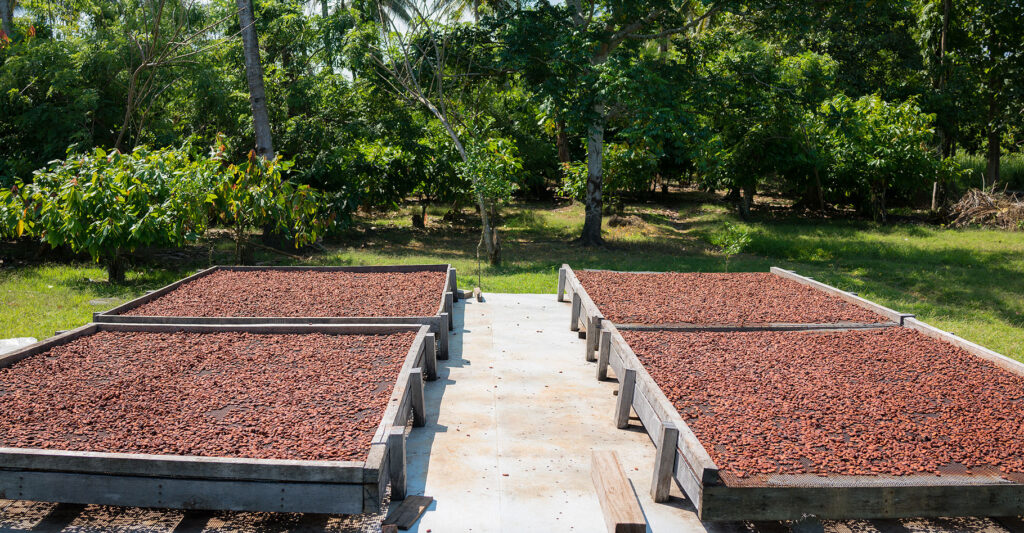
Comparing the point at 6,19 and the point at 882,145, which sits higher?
the point at 6,19

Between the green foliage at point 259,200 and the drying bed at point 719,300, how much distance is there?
405cm

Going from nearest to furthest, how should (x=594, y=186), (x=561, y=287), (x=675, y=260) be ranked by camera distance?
(x=561, y=287) → (x=675, y=260) → (x=594, y=186)

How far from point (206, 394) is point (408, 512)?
5.77 ft

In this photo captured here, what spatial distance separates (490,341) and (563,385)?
1428 millimetres

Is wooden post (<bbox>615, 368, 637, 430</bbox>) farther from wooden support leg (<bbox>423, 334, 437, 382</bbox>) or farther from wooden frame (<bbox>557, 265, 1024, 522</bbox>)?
wooden support leg (<bbox>423, 334, 437, 382</bbox>)

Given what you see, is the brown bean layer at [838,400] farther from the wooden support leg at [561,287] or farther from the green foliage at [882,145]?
the green foliage at [882,145]

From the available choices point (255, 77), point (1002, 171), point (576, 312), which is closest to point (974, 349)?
point (576, 312)

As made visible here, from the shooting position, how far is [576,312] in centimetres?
725

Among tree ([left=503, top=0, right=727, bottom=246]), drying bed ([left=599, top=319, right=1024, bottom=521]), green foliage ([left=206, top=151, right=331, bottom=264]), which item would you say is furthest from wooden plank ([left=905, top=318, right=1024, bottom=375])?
green foliage ([left=206, top=151, right=331, bottom=264])

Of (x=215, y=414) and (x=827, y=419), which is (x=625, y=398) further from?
(x=215, y=414)

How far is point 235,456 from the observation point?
138 inches

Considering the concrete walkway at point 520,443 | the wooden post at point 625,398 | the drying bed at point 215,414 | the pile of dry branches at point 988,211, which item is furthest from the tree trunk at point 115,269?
the pile of dry branches at point 988,211

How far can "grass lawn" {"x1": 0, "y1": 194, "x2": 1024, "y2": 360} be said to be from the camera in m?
8.10

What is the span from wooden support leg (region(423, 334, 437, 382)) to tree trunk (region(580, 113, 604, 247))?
324 inches
